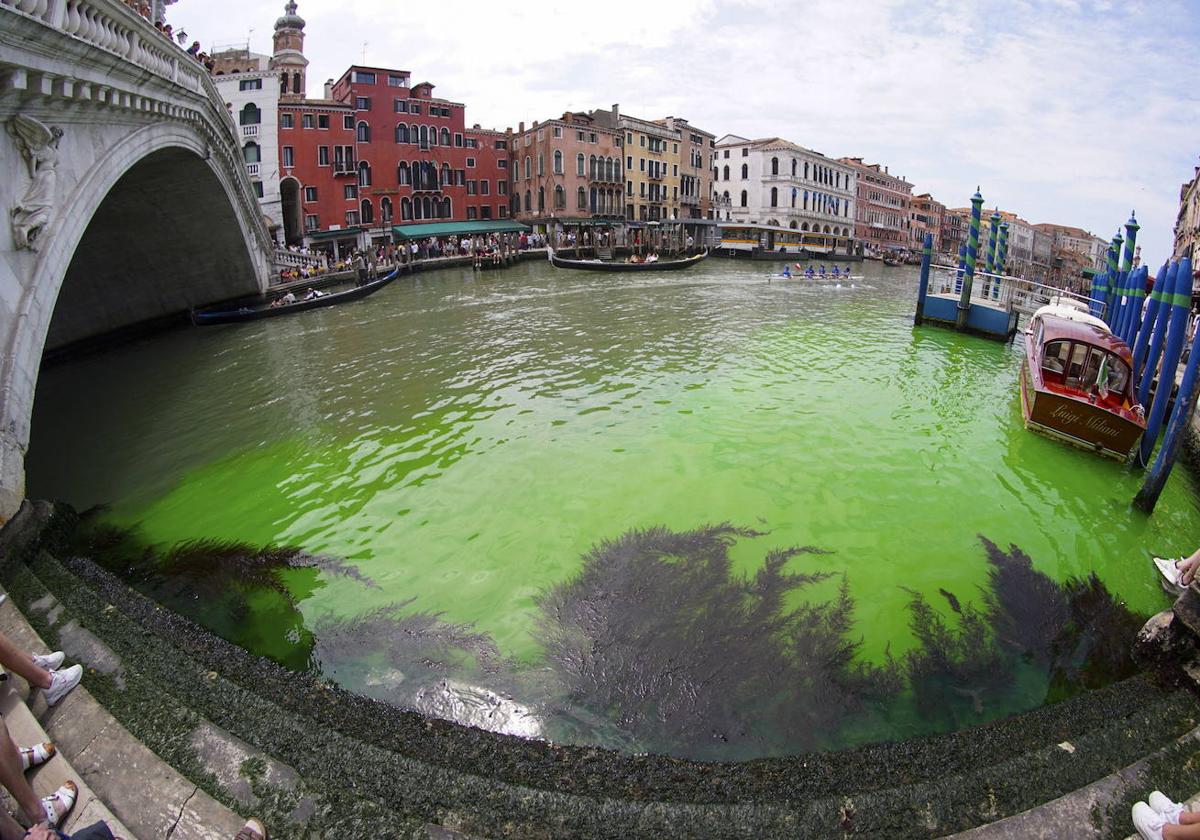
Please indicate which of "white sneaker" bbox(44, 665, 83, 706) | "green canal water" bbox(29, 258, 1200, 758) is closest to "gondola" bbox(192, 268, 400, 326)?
"green canal water" bbox(29, 258, 1200, 758)

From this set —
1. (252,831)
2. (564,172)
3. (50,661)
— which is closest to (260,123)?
(564,172)

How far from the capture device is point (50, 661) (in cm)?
354

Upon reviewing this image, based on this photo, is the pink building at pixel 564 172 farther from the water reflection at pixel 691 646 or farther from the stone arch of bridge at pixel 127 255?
the water reflection at pixel 691 646

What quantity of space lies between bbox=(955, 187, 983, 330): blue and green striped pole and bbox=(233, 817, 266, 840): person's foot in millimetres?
20288

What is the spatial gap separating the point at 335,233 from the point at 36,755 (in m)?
39.5

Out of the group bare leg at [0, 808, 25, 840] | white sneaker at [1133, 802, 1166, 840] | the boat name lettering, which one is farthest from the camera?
the boat name lettering

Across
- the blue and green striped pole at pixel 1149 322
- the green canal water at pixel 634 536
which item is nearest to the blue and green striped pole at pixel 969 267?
the green canal water at pixel 634 536

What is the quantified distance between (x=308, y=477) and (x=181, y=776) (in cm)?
556

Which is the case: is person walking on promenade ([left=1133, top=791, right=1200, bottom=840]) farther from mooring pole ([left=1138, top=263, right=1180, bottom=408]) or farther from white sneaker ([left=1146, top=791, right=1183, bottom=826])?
mooring pole ([left=1138, top=263, right=1180, bottom=408])

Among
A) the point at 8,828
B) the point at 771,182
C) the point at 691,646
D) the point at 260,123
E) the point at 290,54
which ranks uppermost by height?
the point at 290,54

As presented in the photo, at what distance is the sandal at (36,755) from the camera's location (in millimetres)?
2918

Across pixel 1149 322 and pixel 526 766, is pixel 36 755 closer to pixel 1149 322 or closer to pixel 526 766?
pixel 526 766

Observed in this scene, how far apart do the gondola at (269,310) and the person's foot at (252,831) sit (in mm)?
19812

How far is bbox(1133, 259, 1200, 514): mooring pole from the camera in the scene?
22.1 feet
